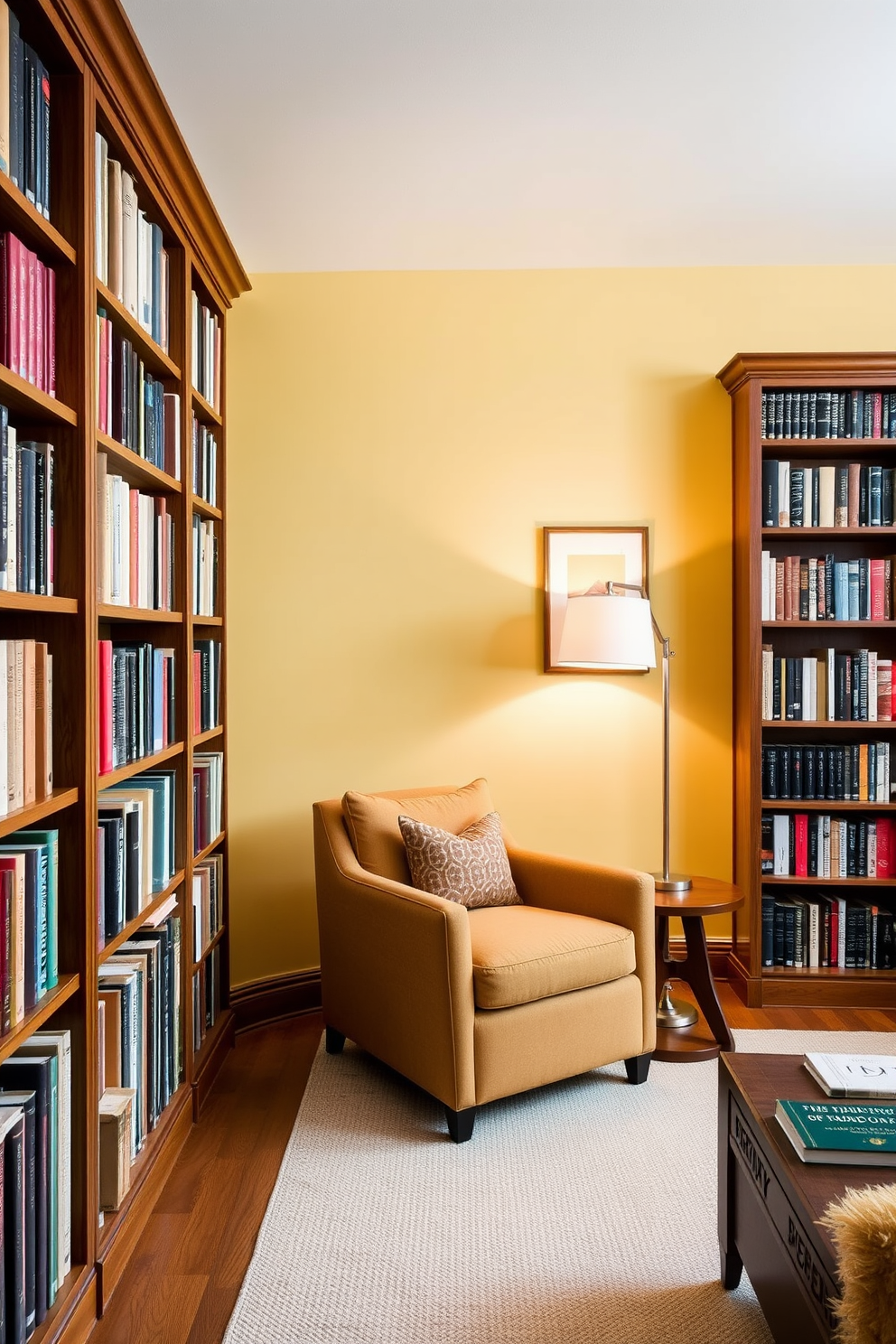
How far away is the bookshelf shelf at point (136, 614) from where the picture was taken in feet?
6.23

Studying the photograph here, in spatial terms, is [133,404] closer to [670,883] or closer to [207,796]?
[207,796]

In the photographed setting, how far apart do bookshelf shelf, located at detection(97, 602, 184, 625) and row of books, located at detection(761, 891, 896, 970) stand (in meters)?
2.38

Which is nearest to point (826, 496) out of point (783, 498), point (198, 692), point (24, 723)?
point (783, 498)

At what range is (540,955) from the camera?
8.15ft

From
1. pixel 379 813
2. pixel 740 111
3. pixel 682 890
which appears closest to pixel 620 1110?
pixel 682 890

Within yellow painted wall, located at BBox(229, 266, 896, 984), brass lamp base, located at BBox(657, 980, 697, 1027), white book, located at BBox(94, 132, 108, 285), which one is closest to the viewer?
white book, located at BBox(94, 132, 108, 285)

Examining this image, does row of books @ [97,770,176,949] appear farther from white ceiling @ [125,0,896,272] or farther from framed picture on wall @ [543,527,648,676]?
white ceiling @ [125,0,896,272]

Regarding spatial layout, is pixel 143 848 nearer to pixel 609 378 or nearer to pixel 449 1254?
pixel 449 1254

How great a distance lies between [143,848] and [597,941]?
4.21 feet

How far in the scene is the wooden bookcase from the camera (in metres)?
3.32

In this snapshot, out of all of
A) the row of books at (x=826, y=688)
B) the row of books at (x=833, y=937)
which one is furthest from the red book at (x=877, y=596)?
the row of books at (x=833, y=937)

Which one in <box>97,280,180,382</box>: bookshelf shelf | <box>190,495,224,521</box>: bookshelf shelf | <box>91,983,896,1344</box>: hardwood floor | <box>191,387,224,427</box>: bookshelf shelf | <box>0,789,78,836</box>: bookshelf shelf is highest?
<box>191,387,224,427</box>: bookshelf shelf

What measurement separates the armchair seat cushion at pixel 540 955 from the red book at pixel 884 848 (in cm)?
129

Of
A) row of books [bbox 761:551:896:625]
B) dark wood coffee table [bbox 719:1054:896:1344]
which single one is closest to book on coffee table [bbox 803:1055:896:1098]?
dark wood coffee table [bbox 719:1054:896:1344]
